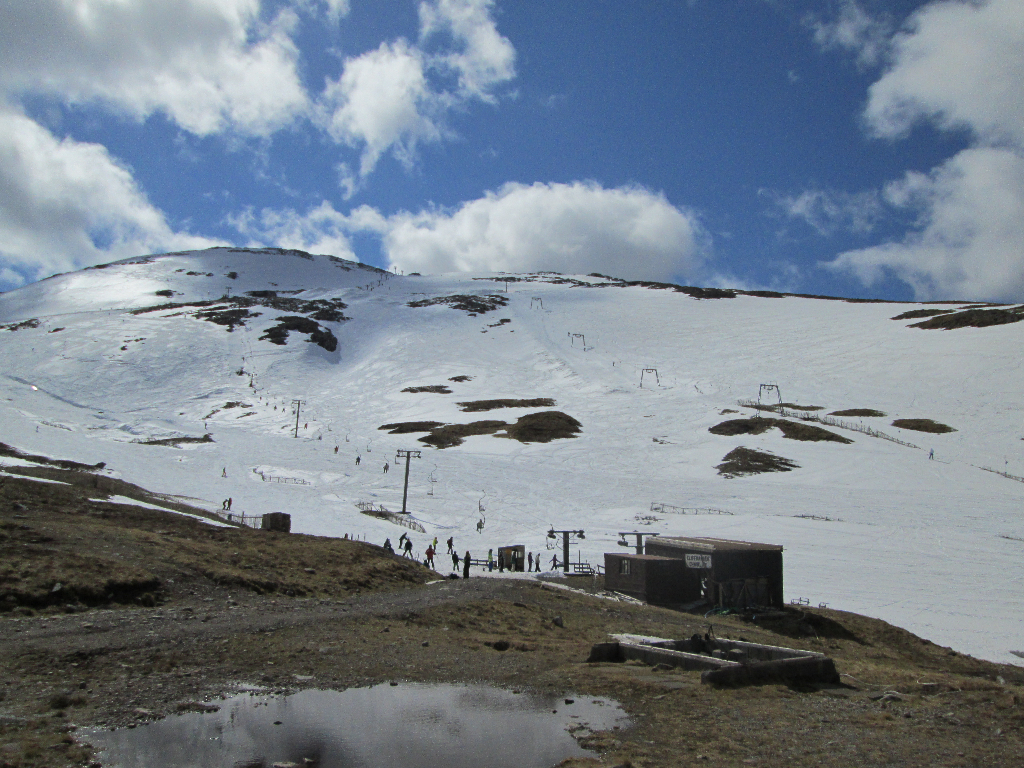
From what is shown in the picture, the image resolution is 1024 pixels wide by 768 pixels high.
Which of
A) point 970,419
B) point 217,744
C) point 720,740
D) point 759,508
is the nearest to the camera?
point 217,744

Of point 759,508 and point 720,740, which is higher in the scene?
point 759,508

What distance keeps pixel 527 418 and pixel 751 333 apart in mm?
54054

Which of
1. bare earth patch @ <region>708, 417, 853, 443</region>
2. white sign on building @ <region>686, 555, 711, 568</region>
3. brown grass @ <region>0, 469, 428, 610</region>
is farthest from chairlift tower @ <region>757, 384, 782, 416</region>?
brown grass @ <region>0, 469, 428, 610</region>

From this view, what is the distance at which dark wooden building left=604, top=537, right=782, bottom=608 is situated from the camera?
Answer: 2520cm

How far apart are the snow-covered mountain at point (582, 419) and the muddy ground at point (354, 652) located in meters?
11.9

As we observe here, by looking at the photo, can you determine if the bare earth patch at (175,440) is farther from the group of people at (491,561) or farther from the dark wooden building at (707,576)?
the dark wooden building at (707,576)

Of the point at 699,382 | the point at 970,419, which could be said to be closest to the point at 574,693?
the point at 970,419

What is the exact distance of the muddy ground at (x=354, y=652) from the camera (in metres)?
8.45

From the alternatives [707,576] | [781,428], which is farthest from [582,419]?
[707,576]

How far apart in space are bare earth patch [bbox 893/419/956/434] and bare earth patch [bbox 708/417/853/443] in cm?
971

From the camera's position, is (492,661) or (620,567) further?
(620,567)

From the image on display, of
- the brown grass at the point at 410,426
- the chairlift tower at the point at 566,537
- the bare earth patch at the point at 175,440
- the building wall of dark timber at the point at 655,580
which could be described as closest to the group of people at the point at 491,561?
the chairlift tower at the point at 566,537

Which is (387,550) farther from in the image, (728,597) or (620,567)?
(728,597)

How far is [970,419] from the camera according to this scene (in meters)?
66.4
